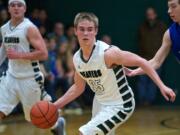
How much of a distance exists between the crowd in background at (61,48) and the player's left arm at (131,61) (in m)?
5.94

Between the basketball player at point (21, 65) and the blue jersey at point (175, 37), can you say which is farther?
the basketball player at point (21, 65)

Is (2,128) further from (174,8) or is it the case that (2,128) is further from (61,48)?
(174,8)

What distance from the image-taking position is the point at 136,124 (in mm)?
11062

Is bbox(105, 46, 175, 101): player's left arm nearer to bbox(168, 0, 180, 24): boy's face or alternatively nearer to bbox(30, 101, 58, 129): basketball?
bbox(168, 0, 180, 24): boy's face

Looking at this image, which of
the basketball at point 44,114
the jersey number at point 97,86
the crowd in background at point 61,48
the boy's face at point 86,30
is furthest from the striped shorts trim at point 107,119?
the crowd in background at point 61,48

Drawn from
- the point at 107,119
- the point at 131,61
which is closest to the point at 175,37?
the point at 131,61

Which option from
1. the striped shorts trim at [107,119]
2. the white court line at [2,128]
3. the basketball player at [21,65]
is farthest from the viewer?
the white court line at [2,128]

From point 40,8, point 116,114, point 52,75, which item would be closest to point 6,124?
point 52,75

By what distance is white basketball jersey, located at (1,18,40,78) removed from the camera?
7.84 metres

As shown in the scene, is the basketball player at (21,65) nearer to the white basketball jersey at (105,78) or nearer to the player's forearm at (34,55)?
the player's forearm at (34,55)

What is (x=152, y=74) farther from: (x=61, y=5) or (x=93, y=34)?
(x=61, y=5)

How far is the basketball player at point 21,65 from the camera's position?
780 centimetres

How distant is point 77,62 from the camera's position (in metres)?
6.32

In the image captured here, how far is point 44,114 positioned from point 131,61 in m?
1.24
